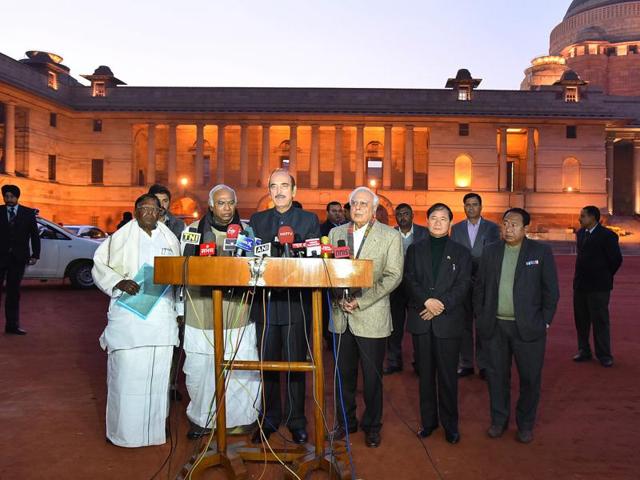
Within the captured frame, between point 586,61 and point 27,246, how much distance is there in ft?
235

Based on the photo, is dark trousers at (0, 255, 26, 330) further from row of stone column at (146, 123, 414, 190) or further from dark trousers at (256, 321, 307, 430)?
row of stone column at (146, 123, 414, 190)

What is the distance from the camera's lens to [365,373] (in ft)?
16.3

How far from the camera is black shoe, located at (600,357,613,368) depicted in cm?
798

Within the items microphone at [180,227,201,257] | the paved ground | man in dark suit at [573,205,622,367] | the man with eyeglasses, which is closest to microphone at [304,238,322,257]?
microphone at [180,227,201,257]

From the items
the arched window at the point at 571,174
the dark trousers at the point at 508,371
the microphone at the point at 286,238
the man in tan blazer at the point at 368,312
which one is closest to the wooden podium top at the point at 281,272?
the microphone at the point at 286,238

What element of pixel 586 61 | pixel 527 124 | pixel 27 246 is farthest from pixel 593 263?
pixel 586 61

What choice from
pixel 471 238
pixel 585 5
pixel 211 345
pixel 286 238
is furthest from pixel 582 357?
pixel 585 5

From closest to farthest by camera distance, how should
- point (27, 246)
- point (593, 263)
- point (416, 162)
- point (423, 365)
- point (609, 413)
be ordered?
point (423, 365), point (609, 413), point (593, 263), point (27, 246), point (416, 162)

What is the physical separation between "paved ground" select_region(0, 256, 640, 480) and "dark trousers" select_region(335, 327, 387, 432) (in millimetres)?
254

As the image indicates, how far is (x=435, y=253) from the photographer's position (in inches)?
213

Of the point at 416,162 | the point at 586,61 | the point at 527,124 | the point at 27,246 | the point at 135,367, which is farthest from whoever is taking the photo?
the point at 586,61

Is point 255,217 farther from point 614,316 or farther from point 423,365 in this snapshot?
point 614,316

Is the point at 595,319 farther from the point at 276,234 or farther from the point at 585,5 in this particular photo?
the point at 585,5

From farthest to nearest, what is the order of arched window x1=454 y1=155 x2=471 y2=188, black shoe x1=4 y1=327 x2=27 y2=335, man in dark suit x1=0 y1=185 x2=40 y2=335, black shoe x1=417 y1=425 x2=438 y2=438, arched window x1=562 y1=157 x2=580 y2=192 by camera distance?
arched window x1=562 y1=157 x2=580 y2=192, arched window x1=454 y1=155 x2=471 y2=188, black shoe x1=4 y1=327 x2=27 y2=335, man in dark suit x1=0 y1=185 x2=40 y2=335, black shoe x1=417 y1=425 x2=438 y2=438
